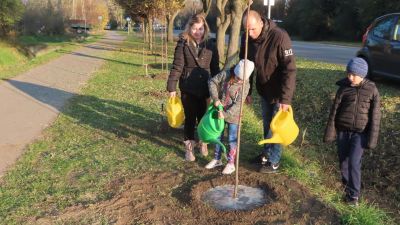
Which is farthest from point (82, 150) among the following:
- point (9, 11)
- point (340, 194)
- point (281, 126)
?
point (9, 11)

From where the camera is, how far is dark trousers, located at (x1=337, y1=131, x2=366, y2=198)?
4.49 m

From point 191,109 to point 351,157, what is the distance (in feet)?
7.37

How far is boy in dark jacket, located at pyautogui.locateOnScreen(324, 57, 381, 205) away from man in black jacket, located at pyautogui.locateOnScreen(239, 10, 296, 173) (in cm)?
56

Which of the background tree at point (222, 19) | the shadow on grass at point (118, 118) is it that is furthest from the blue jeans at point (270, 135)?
the background tree at point (222, 19)

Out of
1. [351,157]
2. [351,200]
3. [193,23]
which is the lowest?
[351,200]

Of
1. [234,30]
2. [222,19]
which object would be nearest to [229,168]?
[234,30]

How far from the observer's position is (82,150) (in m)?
6.28

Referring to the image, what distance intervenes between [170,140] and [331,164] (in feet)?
8.18

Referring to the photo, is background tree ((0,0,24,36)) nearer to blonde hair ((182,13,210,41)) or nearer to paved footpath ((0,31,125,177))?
paved footpath ((0,31,125,177))

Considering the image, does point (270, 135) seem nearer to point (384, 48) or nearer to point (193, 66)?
point (193, 66)

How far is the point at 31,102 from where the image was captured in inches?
403

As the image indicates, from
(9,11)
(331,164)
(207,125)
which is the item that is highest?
(9,11)

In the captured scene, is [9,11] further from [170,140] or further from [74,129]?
[170,140]

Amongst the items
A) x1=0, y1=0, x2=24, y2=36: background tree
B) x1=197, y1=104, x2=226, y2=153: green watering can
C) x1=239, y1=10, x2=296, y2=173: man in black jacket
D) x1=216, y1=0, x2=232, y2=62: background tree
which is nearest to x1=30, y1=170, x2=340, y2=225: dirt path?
x1=197, y1=104, x2=226, y2=153: green watering can
